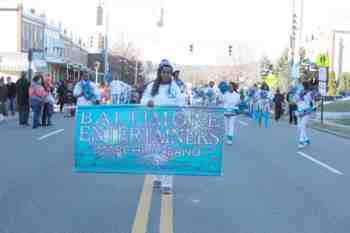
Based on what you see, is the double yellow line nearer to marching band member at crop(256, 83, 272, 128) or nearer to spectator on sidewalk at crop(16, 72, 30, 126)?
spectator on sidewalk at crop(16, 72, 30, 126)

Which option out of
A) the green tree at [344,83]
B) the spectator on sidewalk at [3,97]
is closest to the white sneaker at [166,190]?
the spectator on sidewalk at [3,97]

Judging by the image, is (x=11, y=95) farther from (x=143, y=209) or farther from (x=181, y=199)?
(x=143, y=209)

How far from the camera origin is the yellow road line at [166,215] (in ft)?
24.1

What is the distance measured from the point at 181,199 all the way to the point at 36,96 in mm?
14242

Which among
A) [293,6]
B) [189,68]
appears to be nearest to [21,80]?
[293,6]

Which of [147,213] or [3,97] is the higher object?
[3,97]

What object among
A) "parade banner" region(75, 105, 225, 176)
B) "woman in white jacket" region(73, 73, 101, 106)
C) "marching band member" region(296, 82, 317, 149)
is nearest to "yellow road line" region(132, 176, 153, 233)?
"parade banner" region(75, 105, 225, 176)

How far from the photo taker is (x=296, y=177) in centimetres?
1173

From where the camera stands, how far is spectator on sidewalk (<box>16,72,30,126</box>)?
23328 mm

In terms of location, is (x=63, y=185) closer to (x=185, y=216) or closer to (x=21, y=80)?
(x=185, y=216)

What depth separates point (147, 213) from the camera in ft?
26.6

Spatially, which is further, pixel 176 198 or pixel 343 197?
pixel 343 197

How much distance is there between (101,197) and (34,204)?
3.12 feet

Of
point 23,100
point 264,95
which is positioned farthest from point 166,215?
point 264,95
